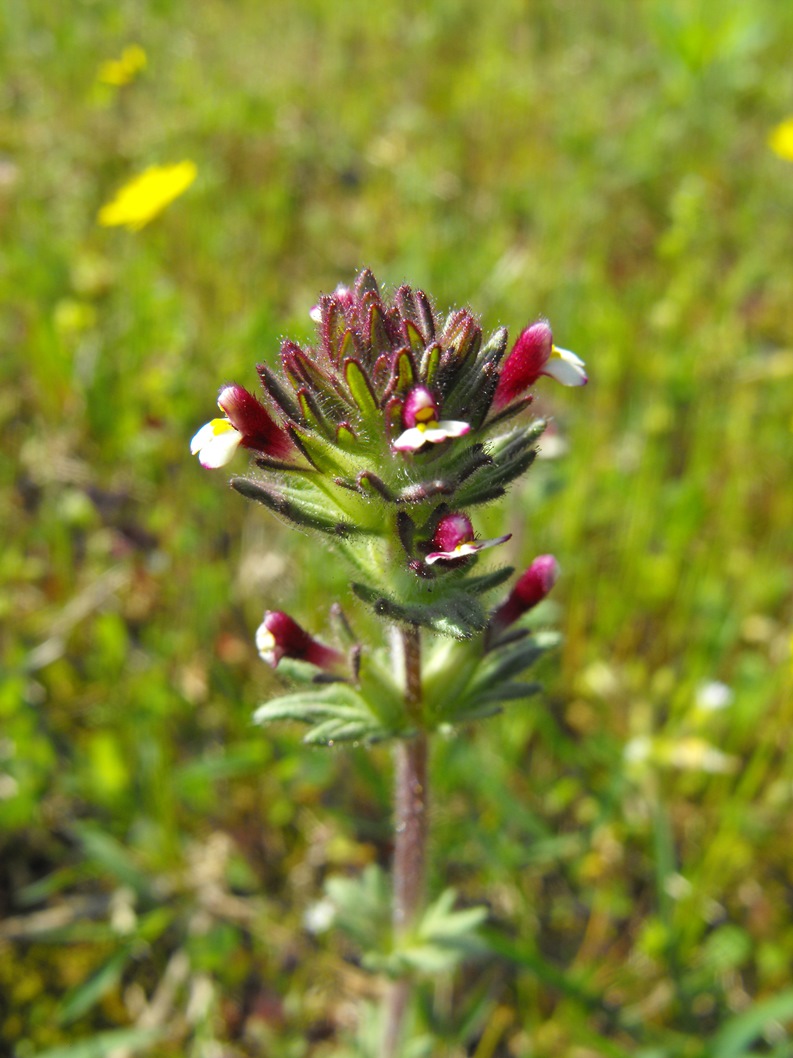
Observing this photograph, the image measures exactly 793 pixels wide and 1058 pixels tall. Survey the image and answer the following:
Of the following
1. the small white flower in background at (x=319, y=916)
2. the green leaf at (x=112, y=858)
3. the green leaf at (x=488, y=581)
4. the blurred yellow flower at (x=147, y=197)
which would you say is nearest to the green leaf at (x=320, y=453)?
the green leaf at (x=488, y=581)

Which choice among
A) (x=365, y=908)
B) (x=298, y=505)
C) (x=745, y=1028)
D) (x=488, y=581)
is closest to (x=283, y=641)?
(x=298, y=505)

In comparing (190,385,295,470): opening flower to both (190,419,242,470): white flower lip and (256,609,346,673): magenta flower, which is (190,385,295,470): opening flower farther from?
(256,609,346,673): magenta flower

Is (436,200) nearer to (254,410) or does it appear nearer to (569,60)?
(569,60)

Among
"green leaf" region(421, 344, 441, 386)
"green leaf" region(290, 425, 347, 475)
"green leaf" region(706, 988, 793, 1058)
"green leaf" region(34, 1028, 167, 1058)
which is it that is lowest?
"green leaf" region(706, 988, 793, 1058)

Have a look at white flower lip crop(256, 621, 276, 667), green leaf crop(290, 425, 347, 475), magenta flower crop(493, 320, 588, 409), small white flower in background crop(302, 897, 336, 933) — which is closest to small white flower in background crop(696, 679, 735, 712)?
small white flower in background crop(302, 897, 336, 933)

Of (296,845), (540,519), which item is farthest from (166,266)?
(296,845)

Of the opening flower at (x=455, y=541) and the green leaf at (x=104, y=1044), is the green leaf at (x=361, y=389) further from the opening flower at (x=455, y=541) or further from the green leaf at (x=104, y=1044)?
the green leaf at (x=104, y=1044)
